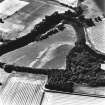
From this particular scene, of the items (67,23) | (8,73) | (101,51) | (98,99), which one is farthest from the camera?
(67,23)

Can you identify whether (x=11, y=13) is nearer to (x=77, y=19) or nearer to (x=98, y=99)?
(x=77, y=19)

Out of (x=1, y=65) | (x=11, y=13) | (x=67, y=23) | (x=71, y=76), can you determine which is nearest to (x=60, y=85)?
(x=71, y=76)

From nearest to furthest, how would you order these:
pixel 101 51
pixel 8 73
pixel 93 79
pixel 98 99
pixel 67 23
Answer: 1. pixel 98 99
2. pixel 93 79
3. pixel 8 73
4. pixel 101 51
5. pixel 67 23

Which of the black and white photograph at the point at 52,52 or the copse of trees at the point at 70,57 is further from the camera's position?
the copse of trees at the point at 70,57

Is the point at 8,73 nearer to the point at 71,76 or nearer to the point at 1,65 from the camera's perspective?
the point at 1,65

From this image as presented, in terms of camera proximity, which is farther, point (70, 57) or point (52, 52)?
point (52, 52)

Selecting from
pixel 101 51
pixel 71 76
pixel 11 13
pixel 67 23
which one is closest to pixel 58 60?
pixel 71 76

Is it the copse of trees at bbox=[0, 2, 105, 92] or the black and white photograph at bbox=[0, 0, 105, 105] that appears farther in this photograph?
the copse of trees at bbox=[0, 2, 105, 92]

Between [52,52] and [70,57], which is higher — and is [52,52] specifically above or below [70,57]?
above

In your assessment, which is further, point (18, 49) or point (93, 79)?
point (18, 49)
